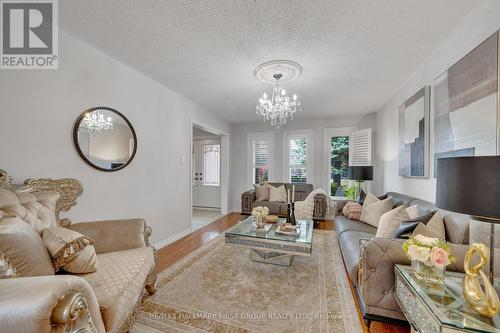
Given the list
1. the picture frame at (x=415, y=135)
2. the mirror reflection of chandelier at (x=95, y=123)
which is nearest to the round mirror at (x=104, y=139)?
the mirror reflection of chandelier at (x=95, y=123)

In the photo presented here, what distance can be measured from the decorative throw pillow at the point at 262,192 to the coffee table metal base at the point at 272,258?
6.99ft

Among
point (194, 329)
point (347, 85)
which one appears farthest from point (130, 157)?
point (347, 85)

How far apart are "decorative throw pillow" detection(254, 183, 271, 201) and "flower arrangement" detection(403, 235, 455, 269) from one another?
3524 millimetres

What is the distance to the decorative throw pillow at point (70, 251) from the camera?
118 cm

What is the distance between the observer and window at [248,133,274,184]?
215 inches

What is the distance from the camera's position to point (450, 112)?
182cm

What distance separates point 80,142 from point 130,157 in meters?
0.57

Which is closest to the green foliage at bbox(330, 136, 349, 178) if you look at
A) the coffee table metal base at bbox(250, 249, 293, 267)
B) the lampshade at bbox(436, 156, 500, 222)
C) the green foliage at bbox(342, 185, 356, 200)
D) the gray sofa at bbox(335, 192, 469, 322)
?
the green foliage at bbox(342, 185, 356, 200)

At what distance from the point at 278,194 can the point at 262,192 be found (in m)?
0.40

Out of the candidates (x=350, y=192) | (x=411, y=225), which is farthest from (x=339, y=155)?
(x=411, y=225)

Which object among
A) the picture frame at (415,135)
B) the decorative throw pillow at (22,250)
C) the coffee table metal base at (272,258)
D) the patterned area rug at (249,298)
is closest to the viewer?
the decorative throw pillow at (22,250)

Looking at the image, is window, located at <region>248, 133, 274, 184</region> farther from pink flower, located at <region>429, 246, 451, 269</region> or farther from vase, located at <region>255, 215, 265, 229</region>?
pink flower, located at <region>429, 246, 451, 269</region>

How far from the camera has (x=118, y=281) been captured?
1.24 meters

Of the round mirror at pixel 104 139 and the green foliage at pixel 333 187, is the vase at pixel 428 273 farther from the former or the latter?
the green foliage at pixel 333 187
